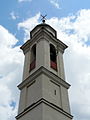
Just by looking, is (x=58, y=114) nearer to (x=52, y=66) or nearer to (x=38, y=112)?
(x=38, y=112)

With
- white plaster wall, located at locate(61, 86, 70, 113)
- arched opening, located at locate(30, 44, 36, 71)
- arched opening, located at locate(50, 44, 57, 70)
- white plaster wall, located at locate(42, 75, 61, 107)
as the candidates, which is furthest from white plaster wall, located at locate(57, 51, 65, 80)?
arched opening, located at locate(30, 44, 36, 71)

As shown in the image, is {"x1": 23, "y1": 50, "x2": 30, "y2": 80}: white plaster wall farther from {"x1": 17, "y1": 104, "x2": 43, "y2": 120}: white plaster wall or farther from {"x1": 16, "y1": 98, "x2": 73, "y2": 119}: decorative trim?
{"x1": 17, "y1": 104, "x2": 43, "y2": 120}: white plaster wall

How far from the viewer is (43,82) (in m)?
24.5

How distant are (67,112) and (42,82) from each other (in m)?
3.67

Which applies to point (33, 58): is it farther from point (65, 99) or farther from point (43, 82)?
point (65, 99)

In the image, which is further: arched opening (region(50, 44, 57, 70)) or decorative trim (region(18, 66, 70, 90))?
arched opening (region(50, 44, 57, 70))

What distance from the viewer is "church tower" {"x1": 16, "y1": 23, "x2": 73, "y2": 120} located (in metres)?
22.9

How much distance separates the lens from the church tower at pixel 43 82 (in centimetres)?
2289

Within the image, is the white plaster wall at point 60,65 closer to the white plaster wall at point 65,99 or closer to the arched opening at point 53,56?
the arched opening at point 53,56

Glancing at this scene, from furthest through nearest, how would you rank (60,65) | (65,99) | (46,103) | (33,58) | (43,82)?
(33,58), (60,65), (65,99), (43,82), (46,103)

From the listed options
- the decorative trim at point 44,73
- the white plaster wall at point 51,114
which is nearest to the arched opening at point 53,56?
the decorative trim at point 44,73

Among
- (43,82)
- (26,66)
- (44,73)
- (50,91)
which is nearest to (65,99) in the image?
(50,91)

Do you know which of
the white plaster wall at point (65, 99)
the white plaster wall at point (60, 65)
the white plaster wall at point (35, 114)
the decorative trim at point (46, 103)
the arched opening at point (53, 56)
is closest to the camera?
the white plaster wall at point (35, 114)

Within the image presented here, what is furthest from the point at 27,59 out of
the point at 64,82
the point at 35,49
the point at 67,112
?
the point at 67,112
